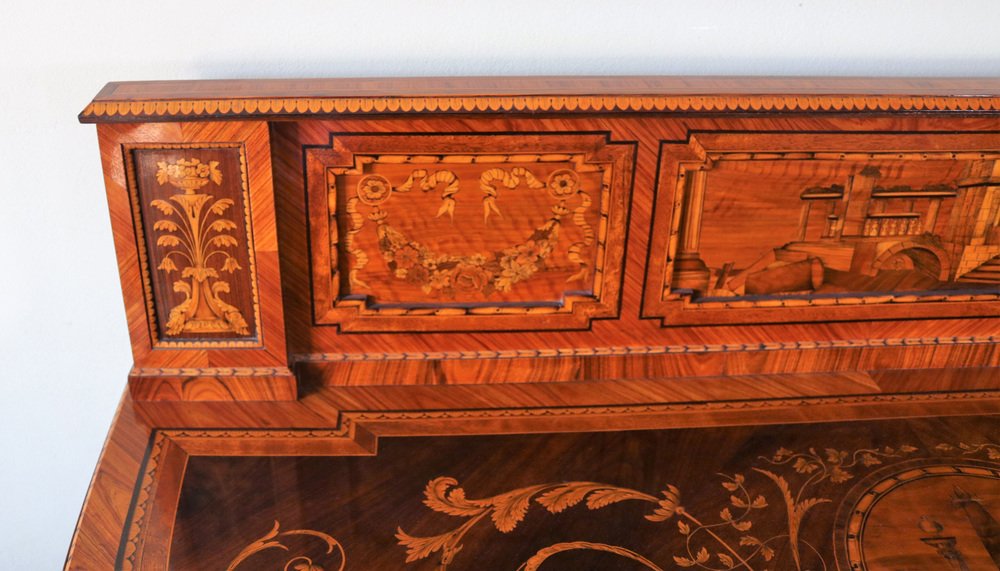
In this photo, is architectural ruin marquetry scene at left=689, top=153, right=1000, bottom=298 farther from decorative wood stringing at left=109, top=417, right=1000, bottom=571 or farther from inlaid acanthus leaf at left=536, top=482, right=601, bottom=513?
inlaid acanthus leaf at left=536, top=482, right=601, bottom=513

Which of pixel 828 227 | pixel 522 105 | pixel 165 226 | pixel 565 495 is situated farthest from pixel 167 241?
pixel 828 227

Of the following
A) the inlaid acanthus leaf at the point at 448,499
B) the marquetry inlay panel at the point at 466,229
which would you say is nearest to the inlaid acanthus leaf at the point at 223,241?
the marquetry inlay panel at the point at 466,229

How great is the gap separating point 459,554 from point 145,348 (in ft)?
2.00

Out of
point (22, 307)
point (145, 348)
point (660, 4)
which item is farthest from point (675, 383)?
point (22, 307)

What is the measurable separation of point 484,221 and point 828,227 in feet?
1.85

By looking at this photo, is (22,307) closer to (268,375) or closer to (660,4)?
(268,375)

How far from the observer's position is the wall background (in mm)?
1273

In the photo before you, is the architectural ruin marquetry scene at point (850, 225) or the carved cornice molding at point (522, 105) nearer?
the carved cornice molding at point (522, 105)

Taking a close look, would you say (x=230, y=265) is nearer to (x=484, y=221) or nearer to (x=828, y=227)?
(x=484, y=221)

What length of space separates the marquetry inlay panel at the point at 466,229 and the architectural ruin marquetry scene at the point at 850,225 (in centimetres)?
18

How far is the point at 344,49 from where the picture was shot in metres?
1.29

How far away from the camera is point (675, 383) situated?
4.71 feet

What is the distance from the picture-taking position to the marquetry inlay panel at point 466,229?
1.25 meters

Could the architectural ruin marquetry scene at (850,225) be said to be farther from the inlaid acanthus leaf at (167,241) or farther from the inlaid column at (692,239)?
the inlaid acanthus leaf at (167,241)
